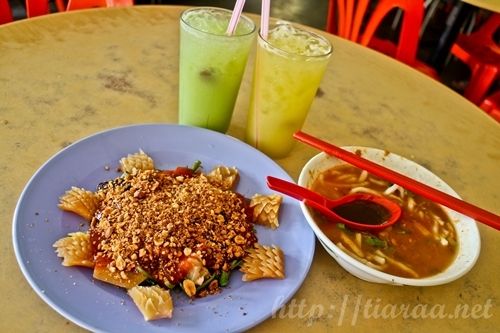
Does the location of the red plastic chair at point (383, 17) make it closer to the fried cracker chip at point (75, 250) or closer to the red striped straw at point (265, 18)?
the red striped straw at point (265, 18)

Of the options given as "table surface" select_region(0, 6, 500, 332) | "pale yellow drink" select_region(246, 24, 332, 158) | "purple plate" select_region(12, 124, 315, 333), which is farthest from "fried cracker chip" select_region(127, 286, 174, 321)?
"pale yellow drink" select_region(246, 24, 332, 158)

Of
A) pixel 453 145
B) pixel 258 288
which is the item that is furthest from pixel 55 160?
pixel 453 145

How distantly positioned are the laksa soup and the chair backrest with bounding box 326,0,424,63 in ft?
3.60

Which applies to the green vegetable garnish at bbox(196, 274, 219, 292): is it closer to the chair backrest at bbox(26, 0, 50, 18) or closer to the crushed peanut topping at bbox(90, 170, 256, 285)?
the crushed peanut topping at bbox(90, 170, 256, 285)

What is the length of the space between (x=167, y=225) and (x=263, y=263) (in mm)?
199

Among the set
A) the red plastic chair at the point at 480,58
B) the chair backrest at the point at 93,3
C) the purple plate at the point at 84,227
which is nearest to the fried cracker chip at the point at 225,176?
the purple plate at the point at 84,227

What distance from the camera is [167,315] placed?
85 cm

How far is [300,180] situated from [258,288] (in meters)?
0.28

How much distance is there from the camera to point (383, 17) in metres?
2.18

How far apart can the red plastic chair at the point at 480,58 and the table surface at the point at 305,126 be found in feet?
3.28

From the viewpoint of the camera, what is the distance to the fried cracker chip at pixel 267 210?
1077 millimetres

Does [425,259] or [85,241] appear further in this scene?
[425,259]

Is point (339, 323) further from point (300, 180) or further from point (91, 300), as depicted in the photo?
point (91, 300)

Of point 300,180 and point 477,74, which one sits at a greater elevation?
point 300,180
